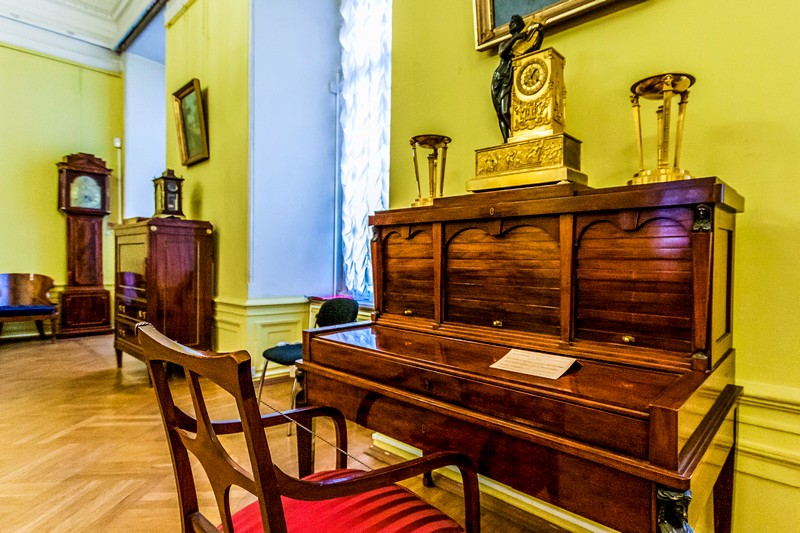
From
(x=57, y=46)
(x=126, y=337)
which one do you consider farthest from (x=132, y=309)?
(x=57, y=46)

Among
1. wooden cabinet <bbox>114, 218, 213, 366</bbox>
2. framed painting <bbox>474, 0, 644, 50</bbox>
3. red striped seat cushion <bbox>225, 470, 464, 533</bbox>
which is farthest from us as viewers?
wooden cabinet <bbox>114, 218, 213, 366</bbox>

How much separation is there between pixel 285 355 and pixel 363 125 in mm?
2119

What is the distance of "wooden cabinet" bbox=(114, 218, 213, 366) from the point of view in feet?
12.3

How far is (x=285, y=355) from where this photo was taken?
2.82 metres

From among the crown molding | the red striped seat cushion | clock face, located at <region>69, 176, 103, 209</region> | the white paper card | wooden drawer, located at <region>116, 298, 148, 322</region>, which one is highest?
the crown molding

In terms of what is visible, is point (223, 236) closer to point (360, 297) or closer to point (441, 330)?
point (360, 297)

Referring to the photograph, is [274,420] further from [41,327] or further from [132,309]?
[41,327]

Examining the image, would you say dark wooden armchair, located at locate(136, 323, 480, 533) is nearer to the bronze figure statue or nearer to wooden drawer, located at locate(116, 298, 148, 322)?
the bronze figure statue

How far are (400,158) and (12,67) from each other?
21.2 feet

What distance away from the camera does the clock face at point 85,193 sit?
599cm

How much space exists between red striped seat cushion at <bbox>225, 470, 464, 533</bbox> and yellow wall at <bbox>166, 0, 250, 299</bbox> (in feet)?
9.64

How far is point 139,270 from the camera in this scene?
391 centimetres

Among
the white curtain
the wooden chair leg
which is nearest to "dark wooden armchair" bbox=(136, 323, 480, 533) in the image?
the white curtain

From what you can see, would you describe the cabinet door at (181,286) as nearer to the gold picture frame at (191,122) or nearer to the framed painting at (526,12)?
the gold picture frame at (191,122)
